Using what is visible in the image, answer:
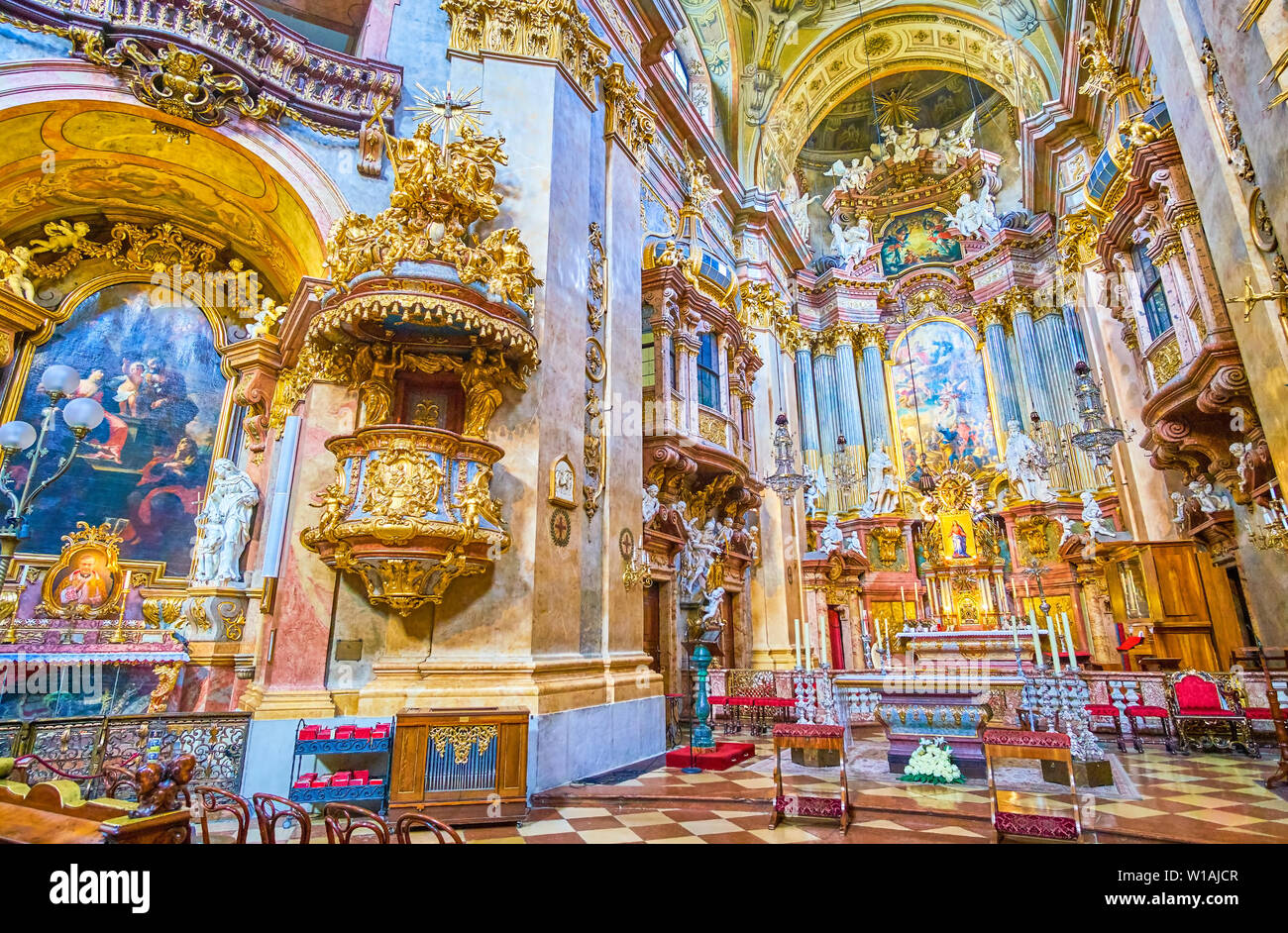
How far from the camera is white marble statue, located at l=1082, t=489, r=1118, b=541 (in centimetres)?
1503

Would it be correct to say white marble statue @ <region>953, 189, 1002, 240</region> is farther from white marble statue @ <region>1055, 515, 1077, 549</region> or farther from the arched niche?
white marble statue @ <region>1055, 515, 1077, 549</region>

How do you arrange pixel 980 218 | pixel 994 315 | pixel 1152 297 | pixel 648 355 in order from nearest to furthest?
1. pixel 1152 297
2. pixel 648 355
3. pixel 994 315
4. pixel 980 218

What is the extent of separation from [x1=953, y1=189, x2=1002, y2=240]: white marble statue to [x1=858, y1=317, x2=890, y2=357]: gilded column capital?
392 cm

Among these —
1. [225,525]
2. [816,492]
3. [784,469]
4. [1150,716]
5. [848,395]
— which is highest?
[848,395]

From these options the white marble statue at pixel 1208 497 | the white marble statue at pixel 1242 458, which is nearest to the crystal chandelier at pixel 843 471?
the white marble statue at pixel 1208 497

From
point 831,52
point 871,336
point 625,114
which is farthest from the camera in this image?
point 871,336

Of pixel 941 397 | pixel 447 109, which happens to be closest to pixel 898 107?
pixel 941 397

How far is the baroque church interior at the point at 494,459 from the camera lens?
5531 mm

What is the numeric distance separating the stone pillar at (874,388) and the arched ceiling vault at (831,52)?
5846 mm

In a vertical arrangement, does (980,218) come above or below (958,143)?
below

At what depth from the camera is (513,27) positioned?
27.8 feet

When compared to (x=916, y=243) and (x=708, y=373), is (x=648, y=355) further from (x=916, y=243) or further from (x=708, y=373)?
(x=916, y=243)

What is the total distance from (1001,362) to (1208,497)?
1107 centimetres

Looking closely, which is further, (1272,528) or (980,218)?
(980,218)
